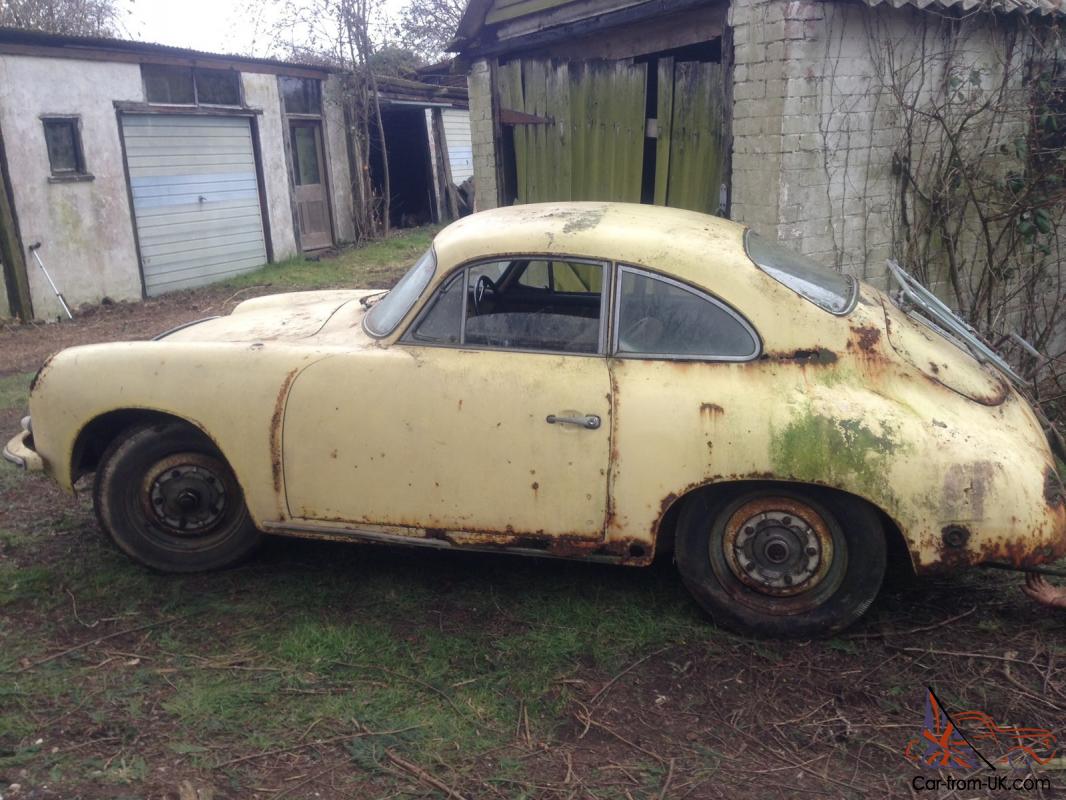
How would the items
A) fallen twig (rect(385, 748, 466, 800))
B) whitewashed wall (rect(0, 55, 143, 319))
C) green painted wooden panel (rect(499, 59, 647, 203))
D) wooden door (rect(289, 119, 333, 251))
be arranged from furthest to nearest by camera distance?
wooden door (rect(289, 119, 333, 251)) < whitewashed wall (rect(0, 55, 143, 319)) < green painted wooden panel (rect(499, 59, 647, 203)) < fallen twig (rect(385, 748, 466, 800))

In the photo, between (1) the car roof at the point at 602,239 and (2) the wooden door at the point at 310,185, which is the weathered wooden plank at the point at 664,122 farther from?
(2) the wooden door at the point at 310,185

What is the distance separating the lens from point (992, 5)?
6.09 meters

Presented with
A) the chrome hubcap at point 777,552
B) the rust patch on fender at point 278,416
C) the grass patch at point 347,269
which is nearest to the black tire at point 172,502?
the rust patch on fender at point 278,416

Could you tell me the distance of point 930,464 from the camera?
127 inches

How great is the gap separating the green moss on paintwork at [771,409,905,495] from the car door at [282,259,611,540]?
2.21 ft

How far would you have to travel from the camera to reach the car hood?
159 inches

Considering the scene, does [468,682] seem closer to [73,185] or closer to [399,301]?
[399,301]

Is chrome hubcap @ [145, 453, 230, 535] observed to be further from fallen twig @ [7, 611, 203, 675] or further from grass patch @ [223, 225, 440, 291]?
grass patch @ [223, 225, 440, 291]

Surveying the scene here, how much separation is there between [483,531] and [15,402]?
5216 millimetres

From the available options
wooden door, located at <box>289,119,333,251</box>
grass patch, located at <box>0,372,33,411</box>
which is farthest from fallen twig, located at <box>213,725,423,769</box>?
wooden door, located at <box>289,119,333,251</box>

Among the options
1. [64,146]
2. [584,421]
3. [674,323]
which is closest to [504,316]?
[584,421]

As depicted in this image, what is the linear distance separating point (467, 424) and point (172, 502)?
1.48m

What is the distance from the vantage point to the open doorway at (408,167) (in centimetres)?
1856

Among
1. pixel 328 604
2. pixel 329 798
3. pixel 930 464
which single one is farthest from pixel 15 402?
pixel 930 464
